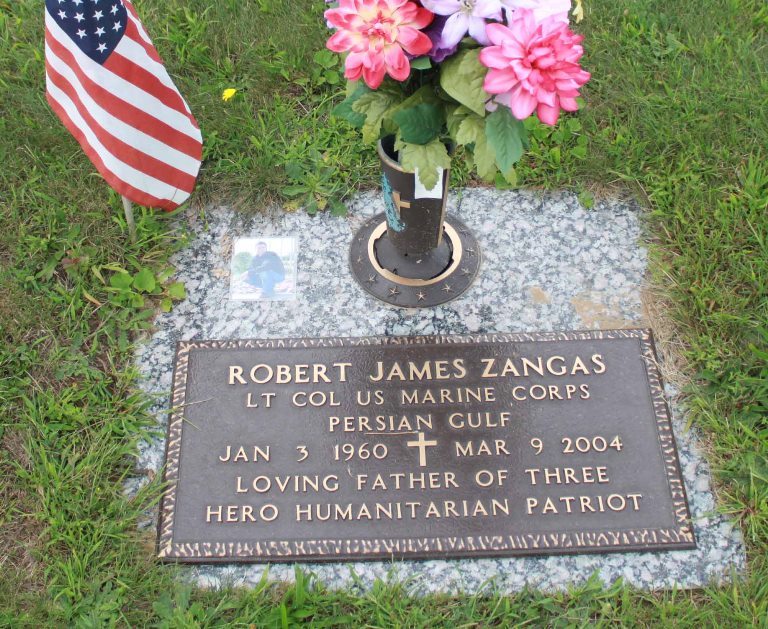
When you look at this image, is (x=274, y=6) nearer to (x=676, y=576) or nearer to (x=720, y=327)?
(x=720, y=327)

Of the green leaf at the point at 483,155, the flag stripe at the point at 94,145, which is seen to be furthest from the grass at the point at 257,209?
the green leaf at the point at 483,155

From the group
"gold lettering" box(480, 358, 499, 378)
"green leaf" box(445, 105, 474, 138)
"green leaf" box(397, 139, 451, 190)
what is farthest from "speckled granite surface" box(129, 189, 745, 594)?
"green leaf" box(445, 105, 474, 138)

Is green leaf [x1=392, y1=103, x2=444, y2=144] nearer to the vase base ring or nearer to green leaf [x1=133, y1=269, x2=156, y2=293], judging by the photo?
the vase base ring

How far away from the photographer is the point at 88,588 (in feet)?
6.64

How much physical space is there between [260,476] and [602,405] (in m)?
1.07

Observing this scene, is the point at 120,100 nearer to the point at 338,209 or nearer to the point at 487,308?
the point at 338,209

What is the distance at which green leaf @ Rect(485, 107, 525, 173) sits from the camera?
1614 mm

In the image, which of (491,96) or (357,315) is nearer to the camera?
(491,96)

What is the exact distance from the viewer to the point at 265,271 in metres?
2.53

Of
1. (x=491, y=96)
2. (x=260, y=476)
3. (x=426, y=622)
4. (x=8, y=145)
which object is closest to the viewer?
(x=491, y=96)

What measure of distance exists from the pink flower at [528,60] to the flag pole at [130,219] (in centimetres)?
Answer: 146

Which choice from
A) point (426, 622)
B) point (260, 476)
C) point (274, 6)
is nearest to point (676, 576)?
point (426, 622)

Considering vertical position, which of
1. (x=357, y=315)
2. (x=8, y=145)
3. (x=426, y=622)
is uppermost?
(x=8, y=145)

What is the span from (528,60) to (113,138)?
1381 millimetres
